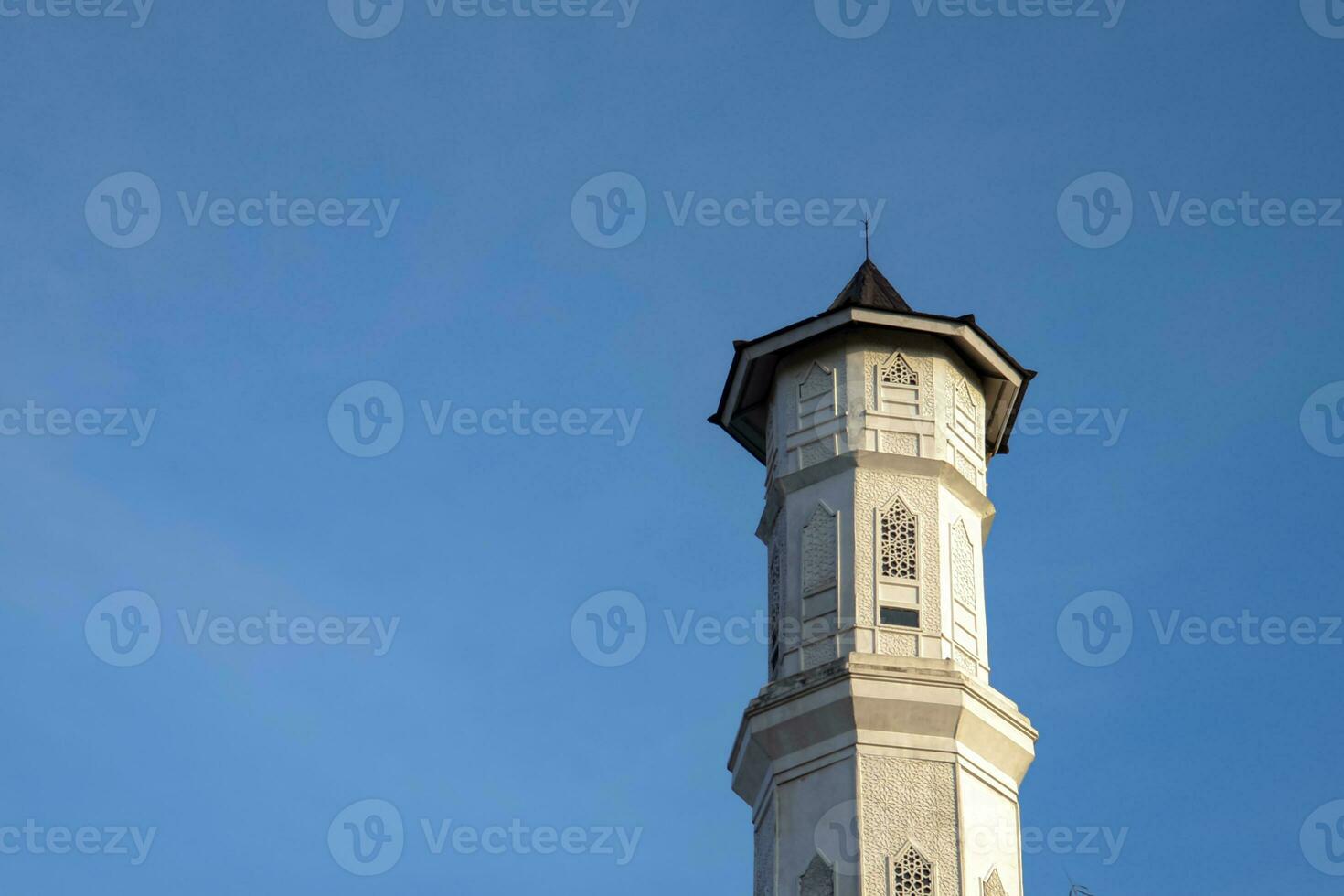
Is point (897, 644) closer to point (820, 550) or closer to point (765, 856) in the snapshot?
point (820, 550)

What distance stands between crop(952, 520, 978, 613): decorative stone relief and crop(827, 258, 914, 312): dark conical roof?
9.21ft

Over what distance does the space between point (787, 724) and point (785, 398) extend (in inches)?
173

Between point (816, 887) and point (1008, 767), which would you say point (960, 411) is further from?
point (816, 887)

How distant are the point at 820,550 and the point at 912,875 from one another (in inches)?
158

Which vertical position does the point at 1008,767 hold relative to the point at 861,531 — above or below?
below

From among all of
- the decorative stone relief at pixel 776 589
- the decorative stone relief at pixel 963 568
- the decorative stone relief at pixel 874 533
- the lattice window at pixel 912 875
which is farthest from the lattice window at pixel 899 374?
the lattice window at pixel 912 875

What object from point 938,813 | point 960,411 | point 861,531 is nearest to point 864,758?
point 938,813

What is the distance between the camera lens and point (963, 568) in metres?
24.9

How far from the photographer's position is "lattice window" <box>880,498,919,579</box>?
24344 mm

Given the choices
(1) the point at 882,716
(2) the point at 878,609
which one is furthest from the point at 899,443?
(1) the point at 882,716

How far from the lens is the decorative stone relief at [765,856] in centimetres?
2331

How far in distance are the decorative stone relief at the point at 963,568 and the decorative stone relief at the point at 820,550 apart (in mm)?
1396

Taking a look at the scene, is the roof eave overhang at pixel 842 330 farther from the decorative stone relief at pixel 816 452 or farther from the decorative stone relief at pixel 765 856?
the decorative stone relief at pixel 765 856

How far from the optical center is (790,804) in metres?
23.4
